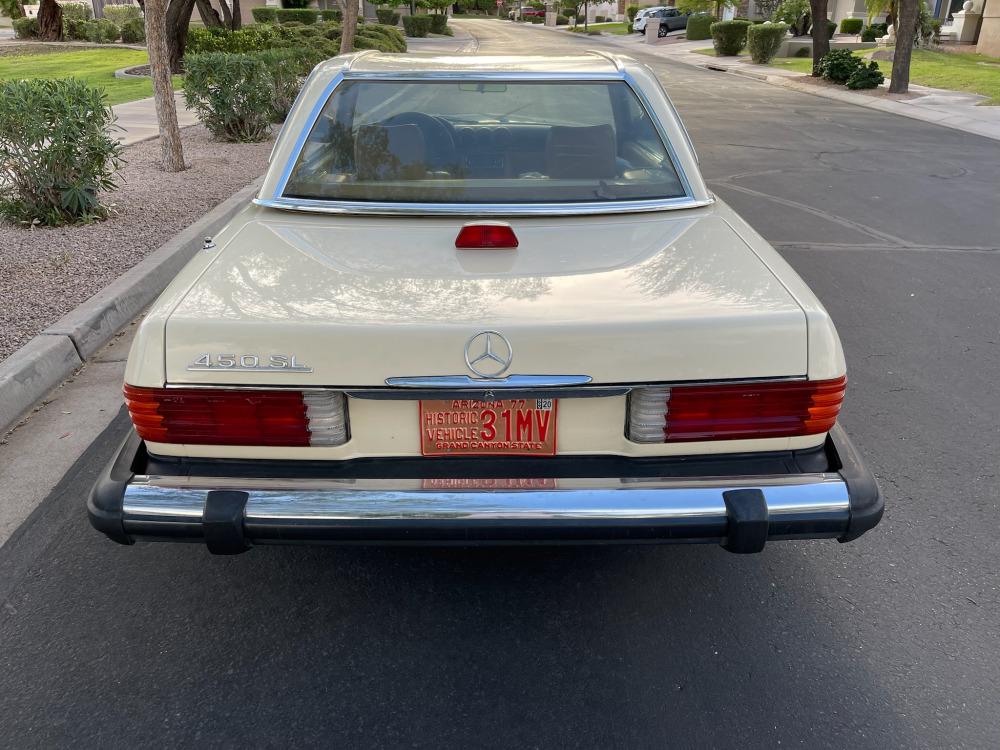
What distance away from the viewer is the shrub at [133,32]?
3397 centimetres

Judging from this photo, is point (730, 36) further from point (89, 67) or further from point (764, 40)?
point (89, 67)

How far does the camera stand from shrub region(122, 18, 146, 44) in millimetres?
33969

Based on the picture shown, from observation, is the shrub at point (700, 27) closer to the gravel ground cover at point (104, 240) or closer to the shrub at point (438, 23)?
the shrub at point (438, 23)

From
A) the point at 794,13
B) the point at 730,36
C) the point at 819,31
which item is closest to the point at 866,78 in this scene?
the point at 819,31

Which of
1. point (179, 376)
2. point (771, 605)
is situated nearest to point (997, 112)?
point (771, 605)

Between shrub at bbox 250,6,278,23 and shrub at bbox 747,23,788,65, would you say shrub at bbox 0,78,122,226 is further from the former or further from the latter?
shrub at bbox 250,6,278,23

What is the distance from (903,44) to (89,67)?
23197 mm

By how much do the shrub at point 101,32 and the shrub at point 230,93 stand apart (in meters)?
27.4

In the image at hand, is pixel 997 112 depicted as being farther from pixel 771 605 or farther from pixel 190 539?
pixel 190 539

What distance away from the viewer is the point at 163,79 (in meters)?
9.18

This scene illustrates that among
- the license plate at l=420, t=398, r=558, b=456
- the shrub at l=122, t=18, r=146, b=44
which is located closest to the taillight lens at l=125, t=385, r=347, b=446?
the license plate at l=420, t=398, r=558, b=456

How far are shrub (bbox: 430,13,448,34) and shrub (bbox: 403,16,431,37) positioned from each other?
2041mm

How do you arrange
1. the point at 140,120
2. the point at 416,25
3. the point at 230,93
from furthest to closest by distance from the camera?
the point at 416,25 → the point at 140,120 → the point at 230,93

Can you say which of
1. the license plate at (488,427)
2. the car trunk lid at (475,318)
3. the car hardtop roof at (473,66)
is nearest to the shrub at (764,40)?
the car hardtop roof at (473,66)
